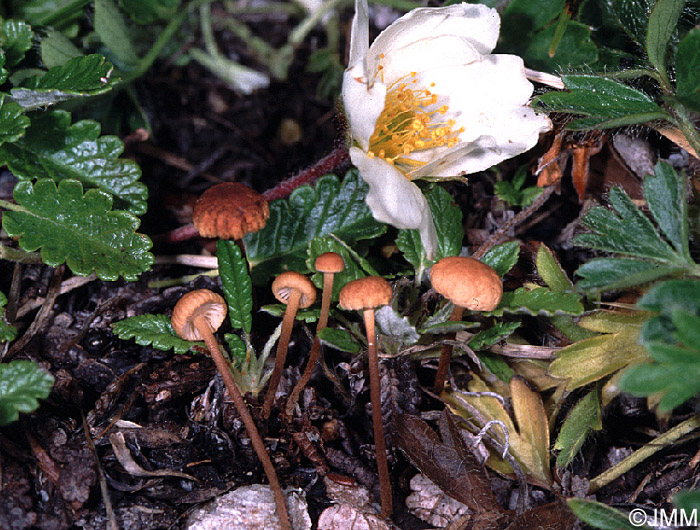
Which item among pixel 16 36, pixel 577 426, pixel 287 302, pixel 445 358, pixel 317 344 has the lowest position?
pixel 577 426

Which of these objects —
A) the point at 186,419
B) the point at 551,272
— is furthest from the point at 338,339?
the point at 551,272

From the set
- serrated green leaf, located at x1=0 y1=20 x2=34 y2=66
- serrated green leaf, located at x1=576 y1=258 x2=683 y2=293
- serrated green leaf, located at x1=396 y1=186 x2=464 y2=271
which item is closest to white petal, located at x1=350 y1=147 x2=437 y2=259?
serrated green leaf, located at x1=396 y1=186 x2=464 y2=271

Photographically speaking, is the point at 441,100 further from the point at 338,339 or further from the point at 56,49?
the point at 56,49

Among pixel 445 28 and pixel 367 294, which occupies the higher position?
pixel 445 28

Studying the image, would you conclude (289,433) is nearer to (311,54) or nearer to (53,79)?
(53,79)

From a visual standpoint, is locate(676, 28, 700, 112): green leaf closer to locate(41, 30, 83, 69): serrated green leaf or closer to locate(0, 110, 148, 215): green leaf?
locate(0, 110, 148, 215): green leaf

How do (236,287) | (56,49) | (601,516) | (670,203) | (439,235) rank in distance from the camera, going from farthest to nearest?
(56,49) → (439,235) → (236,287) → (670,203) → (601,516)

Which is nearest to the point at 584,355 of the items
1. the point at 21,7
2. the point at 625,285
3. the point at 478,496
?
the point at 625,285
